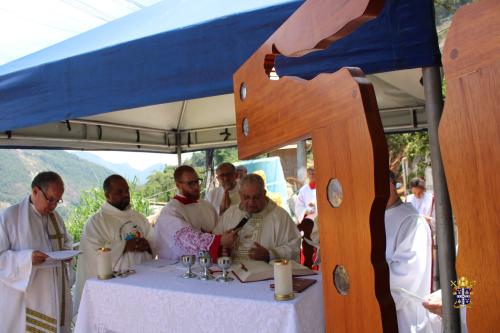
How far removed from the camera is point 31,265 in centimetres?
303

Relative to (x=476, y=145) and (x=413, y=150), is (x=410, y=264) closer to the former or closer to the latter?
(x=476, y=145)

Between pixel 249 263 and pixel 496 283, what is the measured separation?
2.05m

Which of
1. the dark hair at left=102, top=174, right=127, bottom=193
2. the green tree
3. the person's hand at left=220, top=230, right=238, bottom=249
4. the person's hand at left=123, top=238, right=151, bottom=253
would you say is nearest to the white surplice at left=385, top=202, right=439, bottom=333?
the person's hand at left=220, top=230, right=238, bottom=249

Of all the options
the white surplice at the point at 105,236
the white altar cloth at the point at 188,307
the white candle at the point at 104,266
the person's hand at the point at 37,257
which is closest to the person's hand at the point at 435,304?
the white altar cloth at the point at 188,307

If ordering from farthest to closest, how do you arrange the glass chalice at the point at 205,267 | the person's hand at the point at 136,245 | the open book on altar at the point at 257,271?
the person's hand at the point at 136,245
the glass chalice at the point at 205,267
the open book on altar at the point at 257,271

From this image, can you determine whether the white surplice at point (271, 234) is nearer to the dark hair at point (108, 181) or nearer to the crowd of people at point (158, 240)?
the crowd of people at point (158, 240)

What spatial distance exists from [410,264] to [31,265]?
2.68m

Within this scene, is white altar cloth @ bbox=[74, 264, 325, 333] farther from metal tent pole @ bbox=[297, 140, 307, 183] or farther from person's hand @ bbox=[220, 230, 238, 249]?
metal tent pole @ bbox=[297, 140, 307, 183]

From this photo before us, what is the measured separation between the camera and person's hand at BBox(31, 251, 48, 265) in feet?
9.94

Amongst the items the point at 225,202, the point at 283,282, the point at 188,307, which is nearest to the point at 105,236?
the point at 225,202

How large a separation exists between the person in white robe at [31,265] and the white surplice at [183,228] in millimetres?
827

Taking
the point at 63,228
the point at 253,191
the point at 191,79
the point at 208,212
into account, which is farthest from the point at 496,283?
the point at 63,228

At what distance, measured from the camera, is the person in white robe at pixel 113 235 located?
3.48 m

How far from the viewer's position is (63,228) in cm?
364
